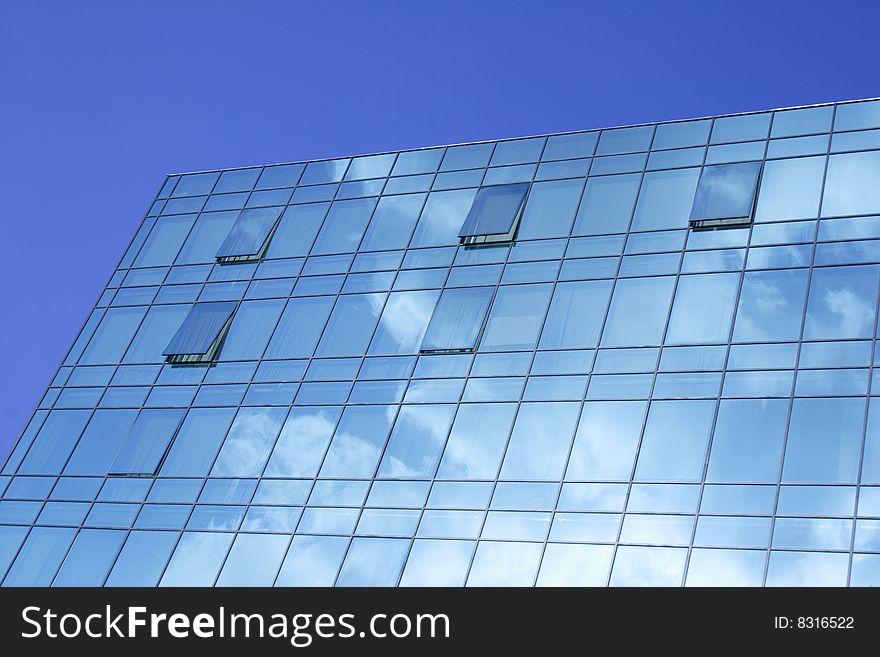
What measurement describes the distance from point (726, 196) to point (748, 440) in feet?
27.9

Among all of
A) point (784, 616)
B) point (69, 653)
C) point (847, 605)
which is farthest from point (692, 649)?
point (69, 653)

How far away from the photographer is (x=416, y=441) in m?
33.6

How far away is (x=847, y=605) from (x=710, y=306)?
36.1ft

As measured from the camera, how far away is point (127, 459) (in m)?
36.5

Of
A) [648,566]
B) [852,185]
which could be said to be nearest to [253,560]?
[648,566]

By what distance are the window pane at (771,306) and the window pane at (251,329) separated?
1478 centimetres

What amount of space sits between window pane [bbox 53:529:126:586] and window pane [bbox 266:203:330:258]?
36.5 feet

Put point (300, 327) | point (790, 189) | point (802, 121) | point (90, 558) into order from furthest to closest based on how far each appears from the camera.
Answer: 1. point (300, 327)
2. point (802, 121)
3. point (790, 189)
4. point (90, 558)

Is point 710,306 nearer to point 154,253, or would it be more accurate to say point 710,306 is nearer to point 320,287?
point 320,287

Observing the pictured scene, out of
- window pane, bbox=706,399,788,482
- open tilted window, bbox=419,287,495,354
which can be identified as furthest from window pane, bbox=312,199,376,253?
window pane, bbox=706,399,788,482

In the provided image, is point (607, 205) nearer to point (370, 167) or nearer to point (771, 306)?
point (771, 306)

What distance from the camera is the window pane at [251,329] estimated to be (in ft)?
125

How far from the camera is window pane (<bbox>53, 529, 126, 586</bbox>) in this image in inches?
1340

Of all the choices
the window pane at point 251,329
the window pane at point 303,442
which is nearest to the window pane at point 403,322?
the window pane at point 303,442
